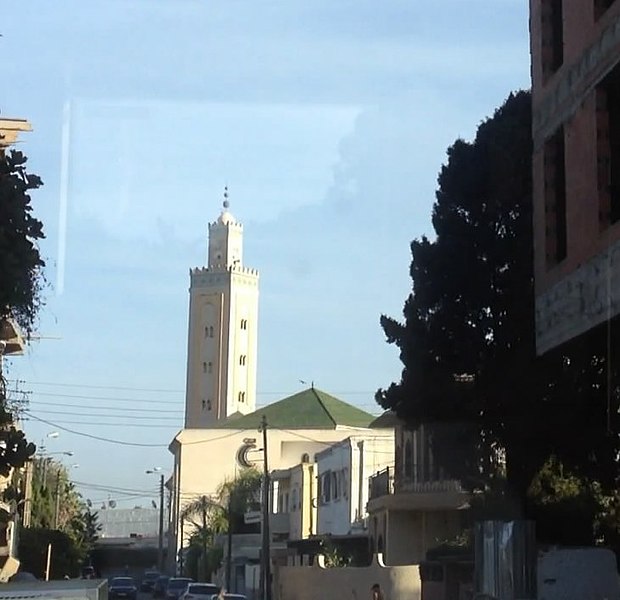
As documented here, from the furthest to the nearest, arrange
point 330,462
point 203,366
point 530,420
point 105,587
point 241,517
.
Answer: point 203,366, point 241,517, point 330,462, point 530,420, point 105,587

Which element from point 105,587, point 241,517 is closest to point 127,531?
point 241,517

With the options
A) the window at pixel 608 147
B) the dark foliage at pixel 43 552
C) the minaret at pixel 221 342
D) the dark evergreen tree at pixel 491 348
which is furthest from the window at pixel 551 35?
the minaret at pixel 221 342

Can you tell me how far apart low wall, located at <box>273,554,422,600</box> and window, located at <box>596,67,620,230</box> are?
68.6ft

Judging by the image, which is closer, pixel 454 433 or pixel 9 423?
pixel 9 423

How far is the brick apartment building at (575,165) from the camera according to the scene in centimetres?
1998

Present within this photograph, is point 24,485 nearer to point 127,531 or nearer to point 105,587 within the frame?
point 105,587

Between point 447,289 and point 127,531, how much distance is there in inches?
6346

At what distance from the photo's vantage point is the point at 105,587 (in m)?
12.7

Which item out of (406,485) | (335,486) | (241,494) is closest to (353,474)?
(335,486)

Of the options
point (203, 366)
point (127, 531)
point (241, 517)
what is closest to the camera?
point (241, 517)

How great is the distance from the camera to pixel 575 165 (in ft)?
69.7

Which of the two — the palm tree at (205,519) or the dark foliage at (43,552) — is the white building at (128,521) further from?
the dark foliage at (43,552)

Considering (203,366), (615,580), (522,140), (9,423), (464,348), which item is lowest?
(615,580)

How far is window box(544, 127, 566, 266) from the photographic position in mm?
22672
